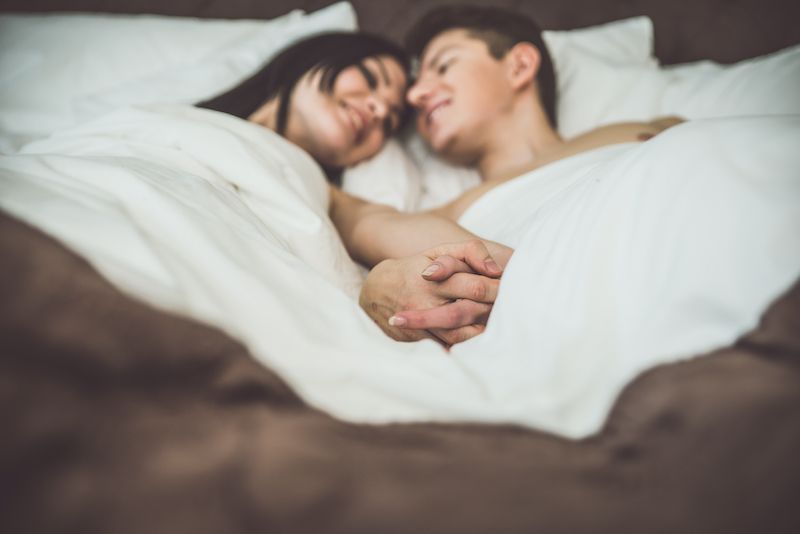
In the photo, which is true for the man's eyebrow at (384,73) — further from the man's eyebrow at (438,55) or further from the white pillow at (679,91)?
the white pillow at (679,91)

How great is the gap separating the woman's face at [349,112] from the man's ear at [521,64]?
0.29m

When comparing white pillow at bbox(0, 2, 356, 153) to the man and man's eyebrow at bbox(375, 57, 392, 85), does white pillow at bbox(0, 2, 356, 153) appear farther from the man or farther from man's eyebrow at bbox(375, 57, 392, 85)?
the man

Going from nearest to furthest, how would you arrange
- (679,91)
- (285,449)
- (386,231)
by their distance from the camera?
(285,449)
(386,231)
(679,91)

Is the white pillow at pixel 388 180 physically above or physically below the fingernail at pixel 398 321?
below

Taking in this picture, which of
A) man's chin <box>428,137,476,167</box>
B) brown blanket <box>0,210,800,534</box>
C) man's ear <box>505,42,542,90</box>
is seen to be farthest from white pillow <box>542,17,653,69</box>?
brown blanket <box>0,210,800,534</box>

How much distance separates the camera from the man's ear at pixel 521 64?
1140 millimetres

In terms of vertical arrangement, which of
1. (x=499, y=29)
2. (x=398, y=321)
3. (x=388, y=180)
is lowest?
(x=388, y=180)

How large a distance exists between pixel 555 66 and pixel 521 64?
0.14 m

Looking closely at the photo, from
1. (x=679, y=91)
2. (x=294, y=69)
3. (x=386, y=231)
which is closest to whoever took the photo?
(x=386, y=231)

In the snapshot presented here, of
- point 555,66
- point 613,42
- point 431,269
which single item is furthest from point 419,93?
point 431,269

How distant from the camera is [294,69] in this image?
3.76 ft

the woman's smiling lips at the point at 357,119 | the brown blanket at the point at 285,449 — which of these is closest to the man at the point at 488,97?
the woman's smiling lips at the point at 357,119

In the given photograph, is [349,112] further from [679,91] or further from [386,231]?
[679,91]

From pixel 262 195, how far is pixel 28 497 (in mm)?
539
